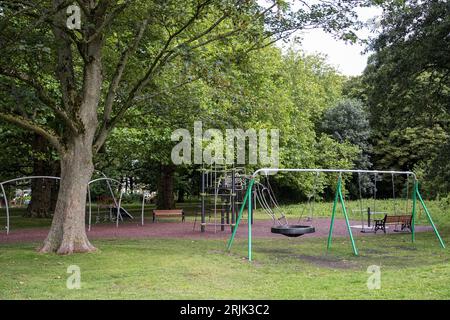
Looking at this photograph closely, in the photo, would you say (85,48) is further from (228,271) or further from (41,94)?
(228,271)

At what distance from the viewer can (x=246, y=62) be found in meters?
14.6

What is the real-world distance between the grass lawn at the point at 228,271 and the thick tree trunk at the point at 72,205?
560 mm

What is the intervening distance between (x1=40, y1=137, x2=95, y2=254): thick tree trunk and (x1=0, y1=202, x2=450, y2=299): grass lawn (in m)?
0.56

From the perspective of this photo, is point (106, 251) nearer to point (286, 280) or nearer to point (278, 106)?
point (286, 280)

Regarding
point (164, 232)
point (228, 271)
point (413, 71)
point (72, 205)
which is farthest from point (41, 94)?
point (413, 71)

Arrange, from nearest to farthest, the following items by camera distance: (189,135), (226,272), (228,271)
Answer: (226,272) < (228,271) < (189,135)

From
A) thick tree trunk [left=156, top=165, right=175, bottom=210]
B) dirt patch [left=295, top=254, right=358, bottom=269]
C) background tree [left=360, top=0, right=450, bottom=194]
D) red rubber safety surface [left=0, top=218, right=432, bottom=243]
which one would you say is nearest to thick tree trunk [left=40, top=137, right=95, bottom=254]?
red rubber safety surface [left=0, top=218, right=432, bottom=243]

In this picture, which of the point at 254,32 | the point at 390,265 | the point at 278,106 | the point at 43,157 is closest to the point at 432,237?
the point at 390,265

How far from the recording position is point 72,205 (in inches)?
476

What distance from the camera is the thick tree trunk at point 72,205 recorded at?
A: 12008mm

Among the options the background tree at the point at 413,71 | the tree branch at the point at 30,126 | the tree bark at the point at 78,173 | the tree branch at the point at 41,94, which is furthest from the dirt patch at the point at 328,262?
the background tree at the point at 413,71

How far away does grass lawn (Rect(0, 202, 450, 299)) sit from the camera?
24.8ft

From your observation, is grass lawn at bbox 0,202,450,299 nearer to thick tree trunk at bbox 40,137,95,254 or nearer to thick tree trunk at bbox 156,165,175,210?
thick tree trunk at bbox 40,137,95,254

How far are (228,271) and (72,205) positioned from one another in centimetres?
437
